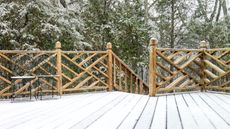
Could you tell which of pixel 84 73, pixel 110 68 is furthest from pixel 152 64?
pixel 84 73

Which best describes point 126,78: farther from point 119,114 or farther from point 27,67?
point 119,114

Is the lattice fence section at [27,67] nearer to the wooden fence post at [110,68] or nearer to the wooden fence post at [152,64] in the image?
the wooden fence post at [110,68]

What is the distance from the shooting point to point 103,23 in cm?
1089

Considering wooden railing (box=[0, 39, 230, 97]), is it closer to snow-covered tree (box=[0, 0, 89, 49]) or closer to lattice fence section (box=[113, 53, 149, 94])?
lattice fence section (box=[113, 53, 149, 94])

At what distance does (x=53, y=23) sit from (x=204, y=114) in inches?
225

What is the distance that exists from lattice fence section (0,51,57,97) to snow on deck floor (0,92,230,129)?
2.40ft

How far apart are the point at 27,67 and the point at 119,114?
9.61 ft

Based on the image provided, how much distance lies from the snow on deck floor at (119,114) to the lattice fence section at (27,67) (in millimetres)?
732

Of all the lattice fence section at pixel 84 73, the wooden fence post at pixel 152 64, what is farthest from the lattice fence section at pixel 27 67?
the wooden fence post at pixel 152 64

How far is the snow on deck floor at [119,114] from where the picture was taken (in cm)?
353

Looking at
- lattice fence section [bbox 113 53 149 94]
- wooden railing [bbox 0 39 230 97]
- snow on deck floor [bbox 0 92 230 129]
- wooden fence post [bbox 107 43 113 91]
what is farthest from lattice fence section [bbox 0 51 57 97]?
lattice fence section [bbox 113 53 149 94]

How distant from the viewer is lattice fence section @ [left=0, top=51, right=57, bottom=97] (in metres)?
6.04

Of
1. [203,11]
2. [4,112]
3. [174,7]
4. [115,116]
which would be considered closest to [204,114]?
[115,116]

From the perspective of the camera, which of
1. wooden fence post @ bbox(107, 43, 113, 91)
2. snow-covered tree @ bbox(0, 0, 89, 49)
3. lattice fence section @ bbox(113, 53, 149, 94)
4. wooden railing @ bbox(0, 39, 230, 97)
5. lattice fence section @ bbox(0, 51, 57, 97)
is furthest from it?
snow-covered tree @ bbox(0, 0, 89, 49)
